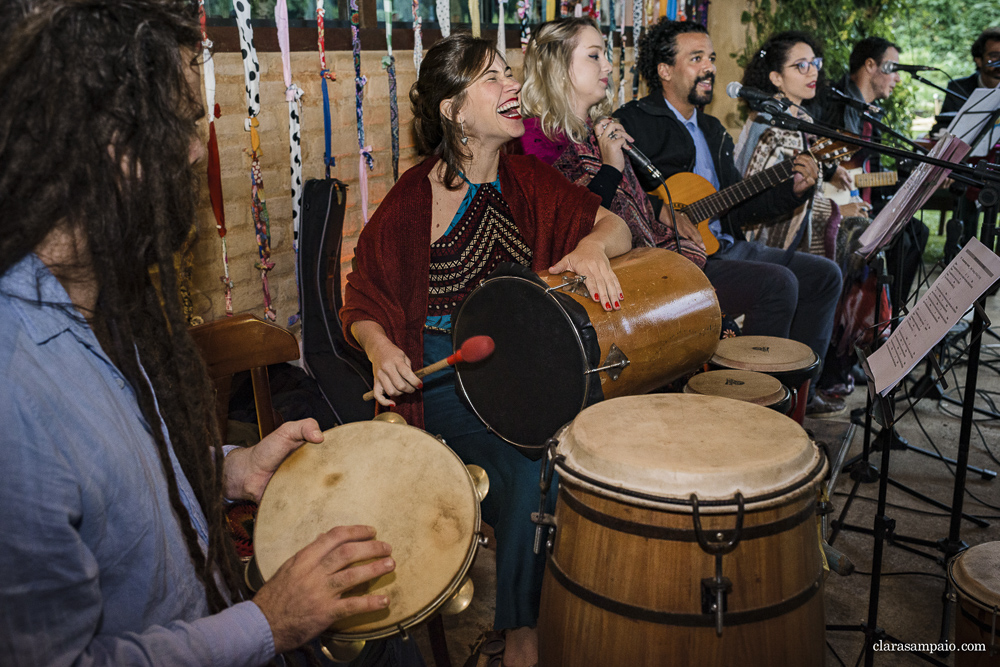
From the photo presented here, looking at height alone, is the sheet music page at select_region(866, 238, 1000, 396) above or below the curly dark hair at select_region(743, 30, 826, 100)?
below

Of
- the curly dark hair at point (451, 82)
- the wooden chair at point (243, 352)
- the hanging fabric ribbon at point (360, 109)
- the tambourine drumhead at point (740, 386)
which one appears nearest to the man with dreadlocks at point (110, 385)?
the wooden chair at point (243, 352)

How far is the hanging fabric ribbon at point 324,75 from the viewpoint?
269 cm

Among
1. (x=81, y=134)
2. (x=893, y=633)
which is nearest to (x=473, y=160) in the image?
(x=81, y=134)

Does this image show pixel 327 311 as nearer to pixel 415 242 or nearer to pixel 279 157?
pixel 415 242

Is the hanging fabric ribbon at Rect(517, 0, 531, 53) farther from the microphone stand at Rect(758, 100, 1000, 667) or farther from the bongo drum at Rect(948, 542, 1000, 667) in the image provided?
the bongo drum at Rect(948, 542, 1000, 667)

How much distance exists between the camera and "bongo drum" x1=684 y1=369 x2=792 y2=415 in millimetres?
2375

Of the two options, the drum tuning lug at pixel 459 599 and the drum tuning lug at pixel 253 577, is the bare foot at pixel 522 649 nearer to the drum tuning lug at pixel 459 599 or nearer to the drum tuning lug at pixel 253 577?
the drum tuning lug at pixel 459 599

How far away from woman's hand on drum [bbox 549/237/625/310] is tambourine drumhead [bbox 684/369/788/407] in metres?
0.66

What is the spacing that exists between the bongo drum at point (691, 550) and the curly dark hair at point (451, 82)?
4.05 ft

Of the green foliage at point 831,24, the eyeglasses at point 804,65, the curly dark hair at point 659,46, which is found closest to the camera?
the curly dark hair at point 659,46

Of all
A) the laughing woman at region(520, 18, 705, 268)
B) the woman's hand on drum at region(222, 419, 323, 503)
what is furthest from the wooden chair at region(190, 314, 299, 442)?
the laughing woman at region(520, 18, 705, 268)

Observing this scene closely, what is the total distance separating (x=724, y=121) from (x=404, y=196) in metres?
4.09

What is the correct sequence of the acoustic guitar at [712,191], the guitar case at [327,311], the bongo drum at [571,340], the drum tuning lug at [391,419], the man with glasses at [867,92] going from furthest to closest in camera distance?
the man with glasses at [867,92] → the acoustic guitar at [712,191] → the guitar case at [327,311] → the bongo drum at [571,340] → the drum tuning lug at [391,419]

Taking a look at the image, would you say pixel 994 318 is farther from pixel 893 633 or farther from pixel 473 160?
pixel 473 160
